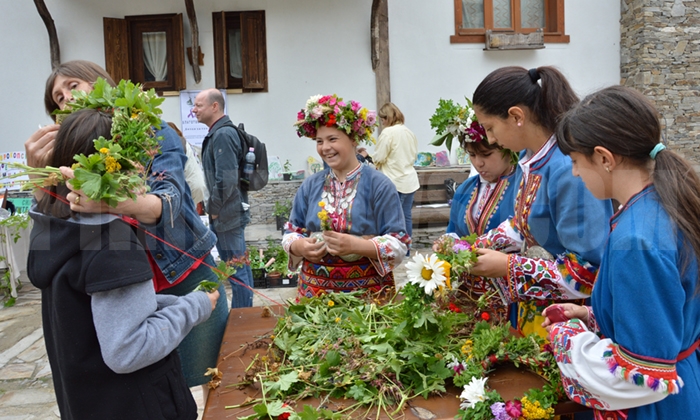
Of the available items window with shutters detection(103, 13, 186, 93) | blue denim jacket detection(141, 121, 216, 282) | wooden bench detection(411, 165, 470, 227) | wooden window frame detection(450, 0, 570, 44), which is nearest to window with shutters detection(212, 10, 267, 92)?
window with shutters detection(103, 13, 186, 93)

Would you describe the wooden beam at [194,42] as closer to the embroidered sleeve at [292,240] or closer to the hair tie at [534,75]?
the embroidered sleeve at [292,240]

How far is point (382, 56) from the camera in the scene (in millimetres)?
8492

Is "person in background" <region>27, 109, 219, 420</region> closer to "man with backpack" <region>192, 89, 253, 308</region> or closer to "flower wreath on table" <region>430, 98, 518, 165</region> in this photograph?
"flower wreath on table" <region>430, 98, 518, 165</region>

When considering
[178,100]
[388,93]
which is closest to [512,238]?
[388,93]

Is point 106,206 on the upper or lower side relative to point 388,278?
upper

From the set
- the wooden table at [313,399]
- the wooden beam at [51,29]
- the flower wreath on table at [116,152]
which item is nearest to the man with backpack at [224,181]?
the wooden table at [313,399]

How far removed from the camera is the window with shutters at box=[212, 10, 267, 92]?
8.28 metres

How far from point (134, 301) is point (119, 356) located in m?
0.15

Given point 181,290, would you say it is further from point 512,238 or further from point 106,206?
point 512,238

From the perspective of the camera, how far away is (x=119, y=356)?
1492mm

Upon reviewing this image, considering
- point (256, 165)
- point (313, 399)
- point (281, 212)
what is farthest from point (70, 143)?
point (281, 212)

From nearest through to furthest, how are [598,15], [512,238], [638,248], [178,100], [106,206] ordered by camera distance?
1. [638,248]
2. [106,206]
3. [512,238]
4. [178,100]
5. [598,15]

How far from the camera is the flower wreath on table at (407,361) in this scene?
1.49m

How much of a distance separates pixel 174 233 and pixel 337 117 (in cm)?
106
